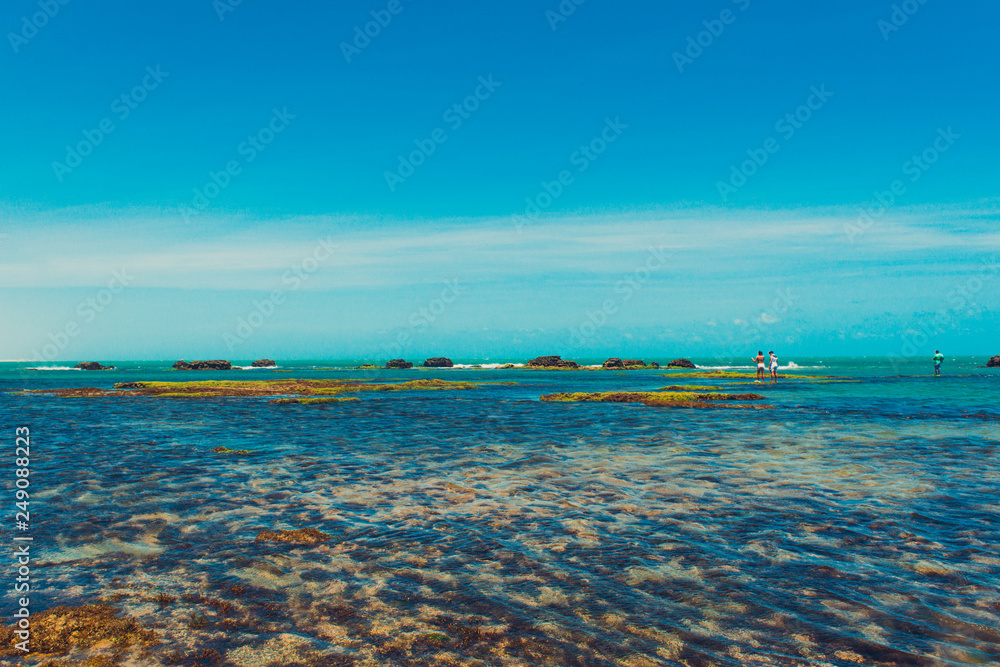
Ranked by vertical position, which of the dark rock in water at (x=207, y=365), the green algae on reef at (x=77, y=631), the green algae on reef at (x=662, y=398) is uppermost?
the dark rock in water at (x=207, y=365)

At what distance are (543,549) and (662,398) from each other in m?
35.7

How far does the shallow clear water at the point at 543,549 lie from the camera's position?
7734 millimetres

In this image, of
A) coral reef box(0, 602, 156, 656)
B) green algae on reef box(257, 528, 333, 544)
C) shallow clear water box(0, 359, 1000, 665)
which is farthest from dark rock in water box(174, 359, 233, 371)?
coral reef box(0, 602, 156, 656)

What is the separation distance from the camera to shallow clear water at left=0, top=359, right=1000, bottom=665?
773 cm

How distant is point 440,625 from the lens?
26.8 feet

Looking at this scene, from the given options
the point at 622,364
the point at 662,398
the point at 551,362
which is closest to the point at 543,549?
the point at 662,398

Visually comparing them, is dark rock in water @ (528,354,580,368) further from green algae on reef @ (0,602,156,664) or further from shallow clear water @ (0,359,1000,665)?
green algae on reef @ (0,602,156,664)

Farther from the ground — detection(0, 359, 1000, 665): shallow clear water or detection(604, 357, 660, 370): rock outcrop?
detection(604, 357, 660, 370): rock outcrop

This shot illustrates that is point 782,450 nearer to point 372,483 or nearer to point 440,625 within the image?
point 372,483

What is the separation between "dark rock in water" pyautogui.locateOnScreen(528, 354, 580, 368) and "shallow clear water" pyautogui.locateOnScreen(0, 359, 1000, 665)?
4883 inches

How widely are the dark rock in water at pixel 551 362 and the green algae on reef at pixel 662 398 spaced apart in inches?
3785

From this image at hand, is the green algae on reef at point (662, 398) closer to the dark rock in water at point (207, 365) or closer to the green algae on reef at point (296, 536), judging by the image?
the green algae on reef at point (296, 536)

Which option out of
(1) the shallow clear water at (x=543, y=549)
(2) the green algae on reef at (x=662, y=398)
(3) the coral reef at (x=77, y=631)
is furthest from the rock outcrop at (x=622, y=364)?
(3) the coral reef at (x=77, y=631)

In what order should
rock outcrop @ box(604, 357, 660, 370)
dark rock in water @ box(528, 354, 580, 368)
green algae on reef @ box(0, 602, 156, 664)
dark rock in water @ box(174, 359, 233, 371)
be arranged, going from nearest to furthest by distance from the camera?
green algae on reef @ box(0, 602, 156, 664)
rock outcrop @ box(604, 357, 660, 370)
dark rock in water @ box(528, 354, 580, 368)
dark rock in water @ box(174, 359, 233, 371)
